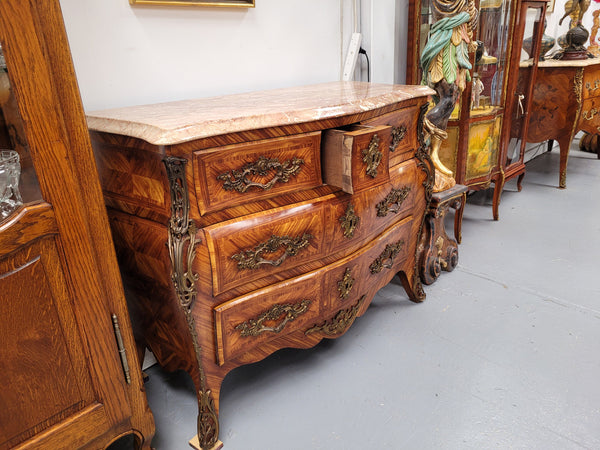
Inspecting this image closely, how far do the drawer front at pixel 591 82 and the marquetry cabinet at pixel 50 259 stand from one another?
142 inches

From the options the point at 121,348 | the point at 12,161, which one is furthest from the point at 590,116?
the point at 12,161

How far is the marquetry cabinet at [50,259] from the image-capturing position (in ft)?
2.65

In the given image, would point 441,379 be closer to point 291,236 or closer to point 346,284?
point 346,284

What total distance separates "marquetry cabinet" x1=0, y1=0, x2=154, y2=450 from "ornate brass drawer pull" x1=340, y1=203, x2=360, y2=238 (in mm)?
662

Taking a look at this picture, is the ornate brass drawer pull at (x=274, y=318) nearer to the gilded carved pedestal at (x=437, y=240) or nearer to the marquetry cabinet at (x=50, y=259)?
the marquetry cabinet at (x=50, y=259)

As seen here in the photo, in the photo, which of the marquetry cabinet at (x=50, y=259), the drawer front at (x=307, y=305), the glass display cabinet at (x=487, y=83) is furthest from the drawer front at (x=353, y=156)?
the glass display cabinet at (x=487, y=83)

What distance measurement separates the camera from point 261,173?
44.5 inches

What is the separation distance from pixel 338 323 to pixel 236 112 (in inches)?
31.0

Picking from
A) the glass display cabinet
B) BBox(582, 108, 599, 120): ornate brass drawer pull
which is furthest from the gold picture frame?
BBox(582, 108, 599, 120): ornate brass drawer pull

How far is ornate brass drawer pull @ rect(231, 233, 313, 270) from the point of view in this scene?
113 centimetres

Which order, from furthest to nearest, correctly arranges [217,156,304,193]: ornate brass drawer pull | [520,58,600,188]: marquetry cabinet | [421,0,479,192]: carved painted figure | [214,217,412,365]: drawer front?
1. [520,58,600,188]: marquetry cabinet
2. [421,0,479,192]: carved painted figure
3. [214,217,412,365]: drawer front
4. [217,156,304,193]: ornate brass drawer pull

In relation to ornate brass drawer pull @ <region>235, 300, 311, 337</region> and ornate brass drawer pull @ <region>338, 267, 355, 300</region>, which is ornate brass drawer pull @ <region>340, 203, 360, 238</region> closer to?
ornate brass drawer pull @ <region>338, 267, 355, 300</region>

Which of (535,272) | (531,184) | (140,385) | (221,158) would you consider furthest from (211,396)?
(531,184)

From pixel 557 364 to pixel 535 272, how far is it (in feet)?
2.44
